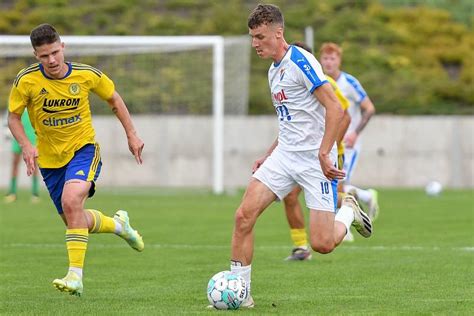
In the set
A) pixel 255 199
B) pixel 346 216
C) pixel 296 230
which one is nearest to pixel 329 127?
pixel 255 199

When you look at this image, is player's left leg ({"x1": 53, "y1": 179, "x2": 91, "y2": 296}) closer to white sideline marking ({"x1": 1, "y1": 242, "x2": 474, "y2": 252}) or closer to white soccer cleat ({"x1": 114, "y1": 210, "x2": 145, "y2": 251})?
white soccer cleat ({"x1": 114, "y1": 210, "x2": 145, "y2": 251})

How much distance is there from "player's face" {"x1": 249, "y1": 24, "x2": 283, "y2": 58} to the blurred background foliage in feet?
68.6

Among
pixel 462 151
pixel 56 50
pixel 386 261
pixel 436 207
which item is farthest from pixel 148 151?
pixel 56 50

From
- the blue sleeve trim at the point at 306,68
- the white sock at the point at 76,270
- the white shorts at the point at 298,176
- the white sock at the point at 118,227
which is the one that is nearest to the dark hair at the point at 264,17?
the blue sleeve trim at the point at 306,68

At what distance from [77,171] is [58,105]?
541mm

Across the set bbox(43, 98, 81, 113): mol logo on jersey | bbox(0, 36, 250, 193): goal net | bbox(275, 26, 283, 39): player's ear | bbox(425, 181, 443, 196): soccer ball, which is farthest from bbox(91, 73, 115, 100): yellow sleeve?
bbox(0, 36, 250, 193): goal net

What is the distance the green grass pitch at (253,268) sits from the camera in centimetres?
757

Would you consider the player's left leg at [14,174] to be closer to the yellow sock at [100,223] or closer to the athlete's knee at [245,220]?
the yellow sock at [100,223]

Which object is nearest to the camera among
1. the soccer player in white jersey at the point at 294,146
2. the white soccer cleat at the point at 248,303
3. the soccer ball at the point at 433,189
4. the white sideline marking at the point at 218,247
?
the white soccer cleat at the point at 248,303

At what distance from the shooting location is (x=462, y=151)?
26391mm

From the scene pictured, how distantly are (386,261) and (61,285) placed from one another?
3.86m

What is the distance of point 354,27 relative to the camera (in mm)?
31125

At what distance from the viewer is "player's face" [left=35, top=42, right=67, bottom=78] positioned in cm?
813

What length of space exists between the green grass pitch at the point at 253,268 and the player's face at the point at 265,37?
A: 5.91ft
